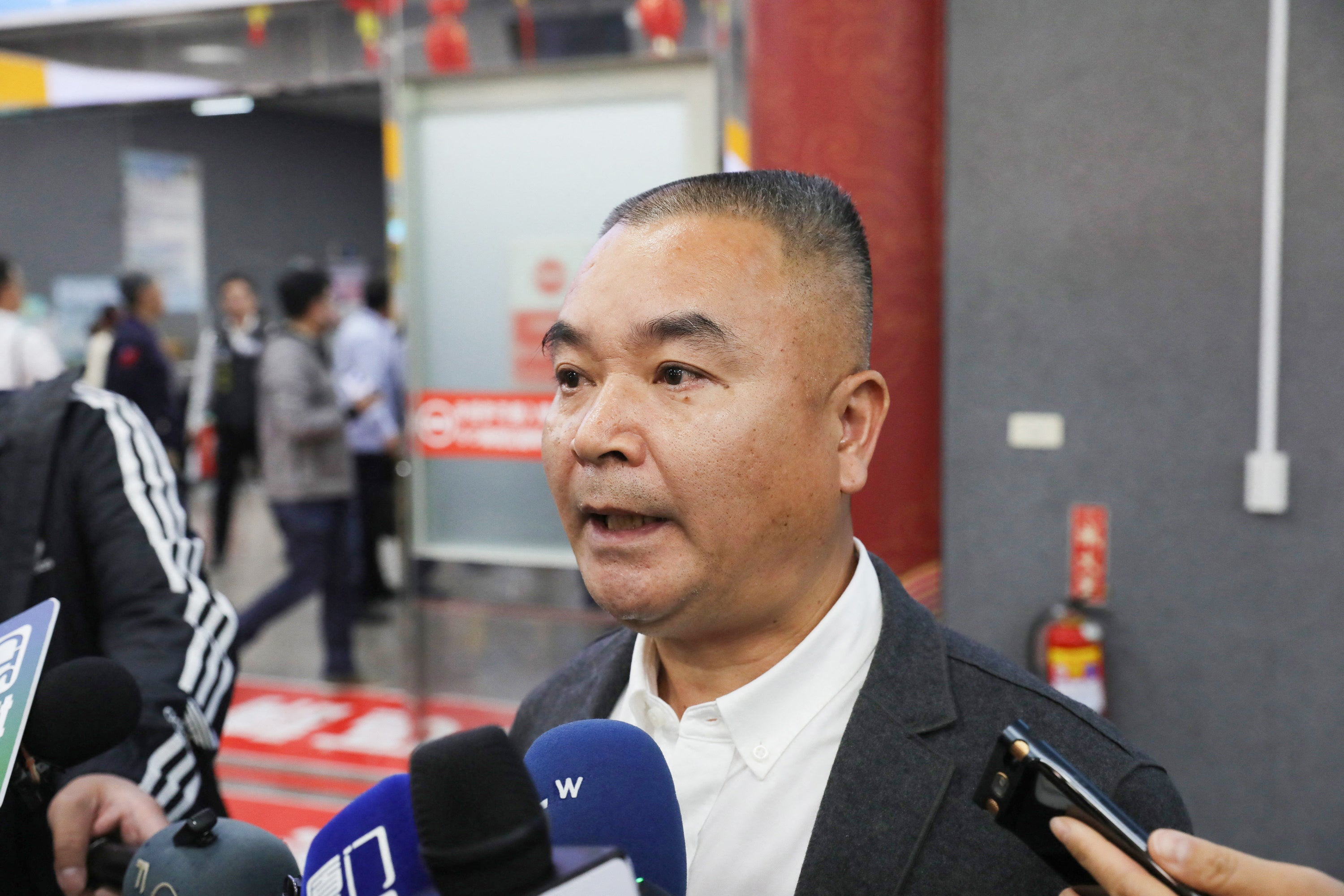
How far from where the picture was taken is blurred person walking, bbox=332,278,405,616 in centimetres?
563

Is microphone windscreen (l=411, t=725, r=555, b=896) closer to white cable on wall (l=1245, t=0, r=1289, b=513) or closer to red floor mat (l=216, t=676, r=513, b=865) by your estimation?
white cable on wall (l=1245, t=0, r=1289, b=513)

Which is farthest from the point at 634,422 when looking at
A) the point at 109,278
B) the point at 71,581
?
the point at 109,278

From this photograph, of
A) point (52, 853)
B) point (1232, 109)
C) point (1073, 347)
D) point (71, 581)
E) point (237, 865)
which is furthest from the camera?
point (1073, 347)

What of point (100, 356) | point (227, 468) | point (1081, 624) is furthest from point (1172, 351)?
point (227, 468)

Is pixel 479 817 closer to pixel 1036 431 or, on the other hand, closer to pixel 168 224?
pixel 1036 431

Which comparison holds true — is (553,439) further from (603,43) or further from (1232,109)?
(603,43)

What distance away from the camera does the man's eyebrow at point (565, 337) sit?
0.96 metres

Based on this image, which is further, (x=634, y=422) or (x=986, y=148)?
(x=986, y=148)

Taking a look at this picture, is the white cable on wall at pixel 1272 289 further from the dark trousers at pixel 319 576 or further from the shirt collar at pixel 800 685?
the dark trousers at pixel 319 576

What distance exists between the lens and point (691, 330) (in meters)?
0.92

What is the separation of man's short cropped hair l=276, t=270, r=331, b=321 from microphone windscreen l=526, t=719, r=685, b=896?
13.7 ft

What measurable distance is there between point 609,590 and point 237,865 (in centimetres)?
33

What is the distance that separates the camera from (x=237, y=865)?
2.57 feet

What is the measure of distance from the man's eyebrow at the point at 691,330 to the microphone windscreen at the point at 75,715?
1.90 ft
